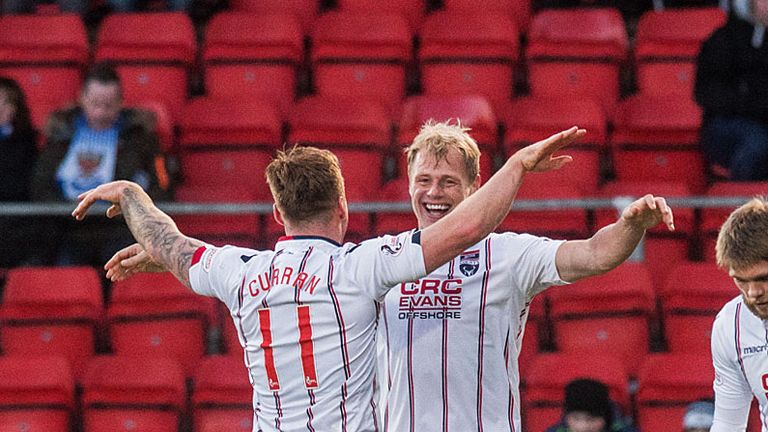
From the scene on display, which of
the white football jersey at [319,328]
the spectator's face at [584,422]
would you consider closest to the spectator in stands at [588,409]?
the spectator's face at [584,422]

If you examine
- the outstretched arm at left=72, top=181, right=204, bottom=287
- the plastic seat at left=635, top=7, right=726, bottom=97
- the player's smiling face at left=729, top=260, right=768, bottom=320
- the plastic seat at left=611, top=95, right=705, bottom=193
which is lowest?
the player's smiling face at left=729, top=260, right=768, bottom=320

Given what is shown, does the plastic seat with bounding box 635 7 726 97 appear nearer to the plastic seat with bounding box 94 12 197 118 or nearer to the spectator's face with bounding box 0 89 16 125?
the plastic seat with bounding box 94 12 197 118

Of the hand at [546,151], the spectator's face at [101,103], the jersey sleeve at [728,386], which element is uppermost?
the spectator's face at [101,103]

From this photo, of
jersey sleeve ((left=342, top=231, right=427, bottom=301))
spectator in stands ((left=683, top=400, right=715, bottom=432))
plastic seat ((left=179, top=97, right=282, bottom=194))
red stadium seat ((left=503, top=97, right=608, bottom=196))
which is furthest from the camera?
plastic seat ((left=179, top=97, right=282, bottom=194))

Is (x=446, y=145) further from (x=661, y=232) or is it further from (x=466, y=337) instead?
(x=661, y=232)

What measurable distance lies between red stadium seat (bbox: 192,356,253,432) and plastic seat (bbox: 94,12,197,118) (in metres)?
2.38

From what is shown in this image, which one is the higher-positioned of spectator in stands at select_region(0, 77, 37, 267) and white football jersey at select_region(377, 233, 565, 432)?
spectator in stands at select_region(0, 77, 37, 267)

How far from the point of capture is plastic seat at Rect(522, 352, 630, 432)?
7.37 m

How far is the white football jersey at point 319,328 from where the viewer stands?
181 inches

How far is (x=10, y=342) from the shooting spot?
8289mm

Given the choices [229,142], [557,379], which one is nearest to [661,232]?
[557,379]

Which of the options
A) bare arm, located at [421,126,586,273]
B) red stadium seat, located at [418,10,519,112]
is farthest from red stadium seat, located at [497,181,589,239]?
bare arm, located at [421,126,586,273]

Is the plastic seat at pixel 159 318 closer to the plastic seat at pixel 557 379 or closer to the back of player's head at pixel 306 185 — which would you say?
the plastic seat at pixel 557 379

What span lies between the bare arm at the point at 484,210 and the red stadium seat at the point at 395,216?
11.5ft
